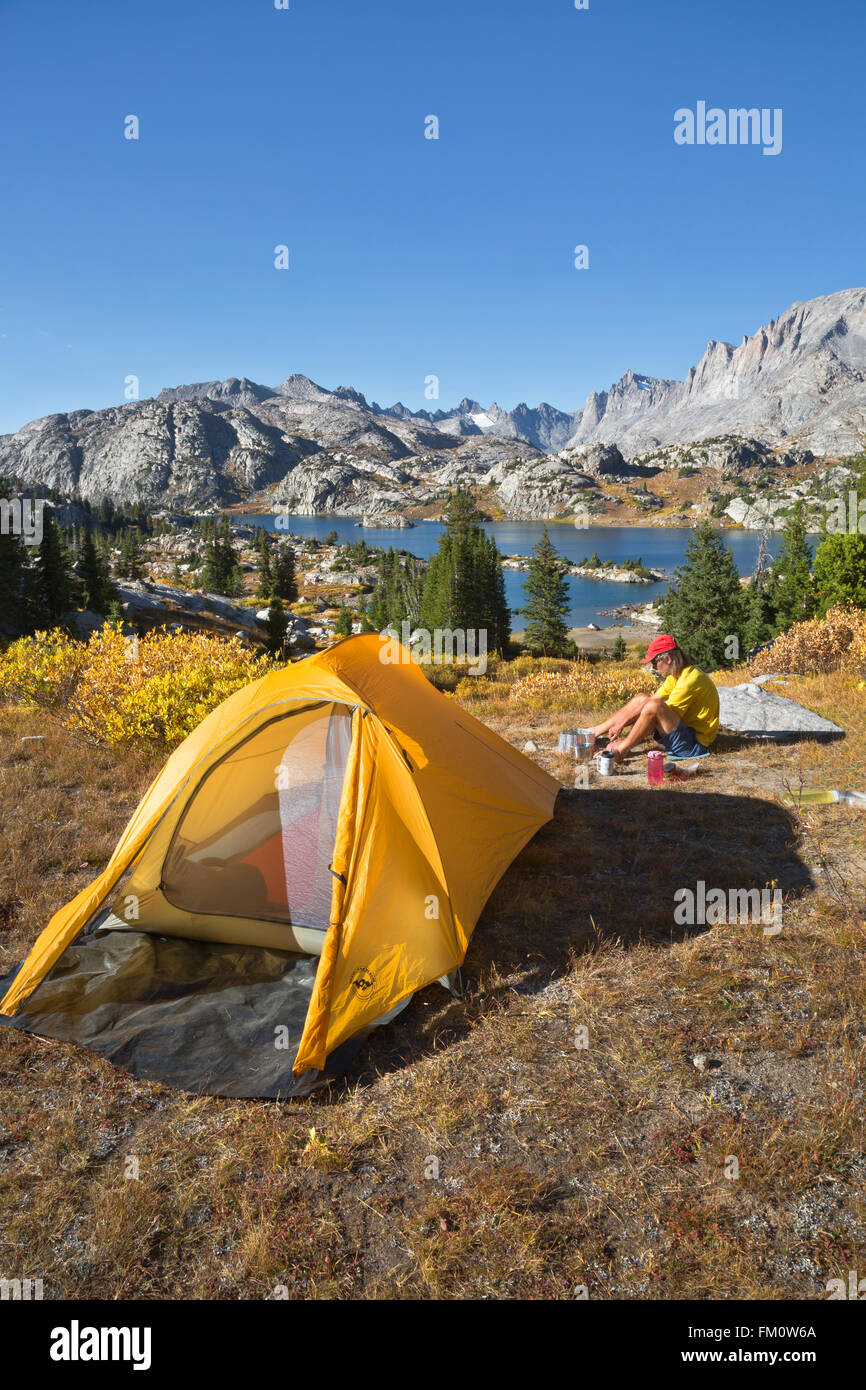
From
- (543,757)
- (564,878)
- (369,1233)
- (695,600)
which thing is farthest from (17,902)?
(695,600)

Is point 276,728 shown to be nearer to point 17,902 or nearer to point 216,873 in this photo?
point 216,873

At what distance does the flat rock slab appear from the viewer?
10.3 m

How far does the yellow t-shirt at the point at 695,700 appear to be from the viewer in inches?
361

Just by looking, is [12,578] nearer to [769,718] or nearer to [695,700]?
[695,700]

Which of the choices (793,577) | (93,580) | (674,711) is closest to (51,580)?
(93,580)

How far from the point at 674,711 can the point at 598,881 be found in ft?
11.9

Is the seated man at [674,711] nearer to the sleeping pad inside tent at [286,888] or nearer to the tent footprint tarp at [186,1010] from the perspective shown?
the sleeping pad inside tent at [286,888]

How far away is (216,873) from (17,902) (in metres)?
2.05

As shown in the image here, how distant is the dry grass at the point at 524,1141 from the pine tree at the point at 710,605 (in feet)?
139

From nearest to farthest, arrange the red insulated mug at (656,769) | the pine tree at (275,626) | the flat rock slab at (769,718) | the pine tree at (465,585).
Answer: the red insulated mug at (656,769) < the flat rock slab at (769,718) < the pine tree at (465,585) < the pine tree at (275,626)

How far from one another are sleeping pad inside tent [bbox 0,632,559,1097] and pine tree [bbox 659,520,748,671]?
42.5 metres

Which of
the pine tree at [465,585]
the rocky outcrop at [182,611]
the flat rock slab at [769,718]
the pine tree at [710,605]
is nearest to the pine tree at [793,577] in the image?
the pine tree at [710,605]

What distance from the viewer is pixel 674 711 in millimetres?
9211

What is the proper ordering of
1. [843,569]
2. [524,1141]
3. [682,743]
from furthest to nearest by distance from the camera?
1. [843,569]
2. [682,743]
3. [524,1141]
